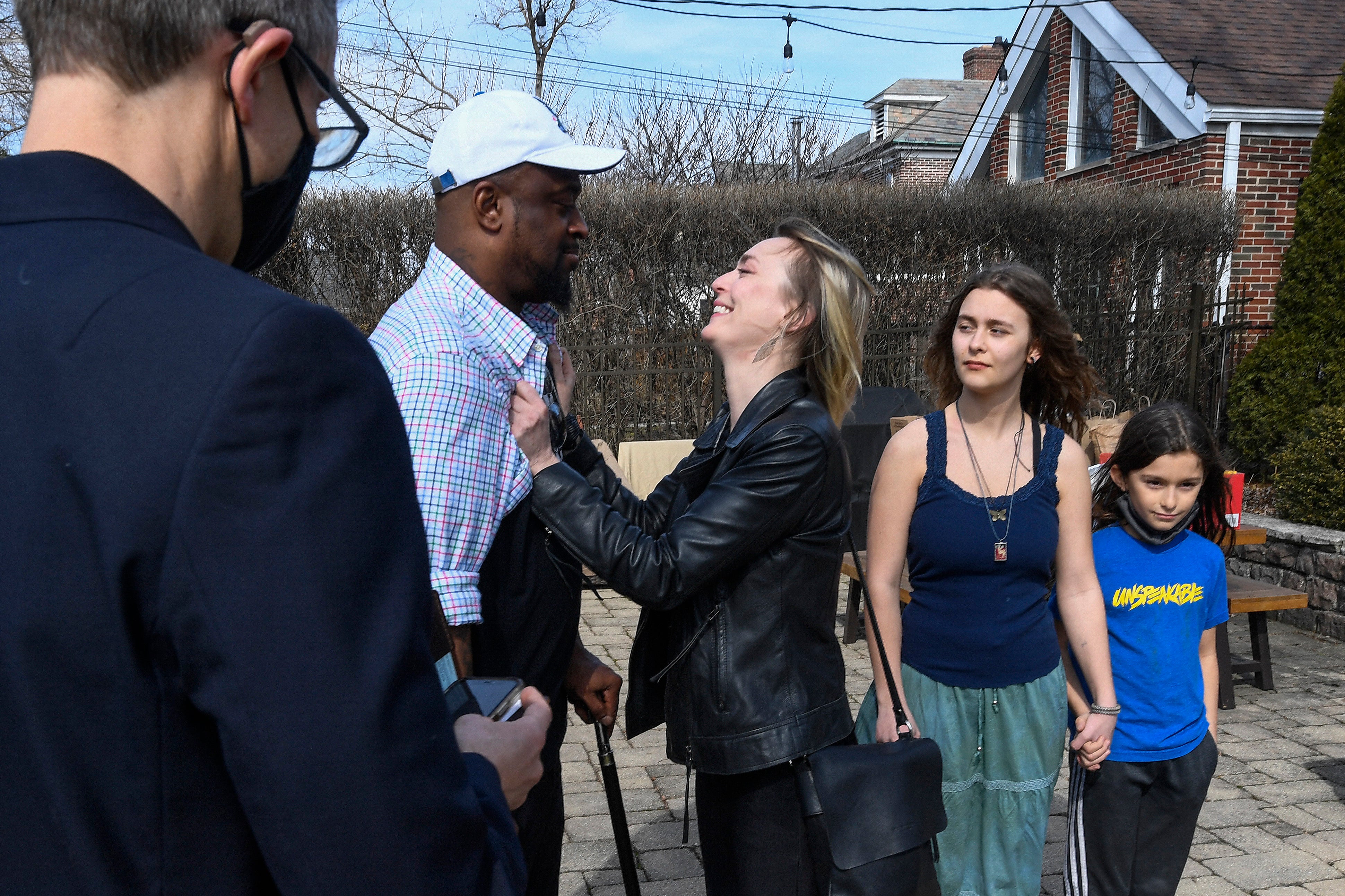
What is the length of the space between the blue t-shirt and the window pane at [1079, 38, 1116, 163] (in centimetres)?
1439

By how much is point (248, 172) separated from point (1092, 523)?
2.93 meters

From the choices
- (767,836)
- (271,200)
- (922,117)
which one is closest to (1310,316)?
(767,836)

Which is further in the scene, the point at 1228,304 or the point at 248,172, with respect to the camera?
the point at 1228,304

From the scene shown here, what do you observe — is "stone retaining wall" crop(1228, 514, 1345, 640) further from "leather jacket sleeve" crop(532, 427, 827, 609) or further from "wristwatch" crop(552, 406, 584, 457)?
"wristwatch" crop(552, 406, 584, 457)

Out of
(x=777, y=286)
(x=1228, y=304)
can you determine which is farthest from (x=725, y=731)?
(x=1228, y=304)

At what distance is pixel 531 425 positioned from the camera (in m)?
2.06

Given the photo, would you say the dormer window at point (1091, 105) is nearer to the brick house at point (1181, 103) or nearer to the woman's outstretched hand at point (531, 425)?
the brick house at point (1181, 103)

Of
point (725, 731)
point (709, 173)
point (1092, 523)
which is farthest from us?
point (709, 173)

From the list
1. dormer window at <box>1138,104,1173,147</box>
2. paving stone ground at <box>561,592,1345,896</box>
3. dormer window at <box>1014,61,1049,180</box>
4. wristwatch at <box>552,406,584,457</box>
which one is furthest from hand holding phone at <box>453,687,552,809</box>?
dormer window at <box>1014,61,1049,180</box>

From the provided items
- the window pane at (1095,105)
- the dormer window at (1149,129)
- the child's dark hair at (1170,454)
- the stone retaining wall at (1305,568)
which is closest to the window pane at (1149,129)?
the dormer window at (1149,129)

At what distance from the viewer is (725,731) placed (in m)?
2.31

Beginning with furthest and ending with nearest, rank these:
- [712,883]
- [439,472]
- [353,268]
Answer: [353,268] < [712,883] < [439,472]

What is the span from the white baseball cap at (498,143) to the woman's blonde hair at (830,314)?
71 cm

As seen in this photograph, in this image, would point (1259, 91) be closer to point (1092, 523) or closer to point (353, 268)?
point (353, 268)
